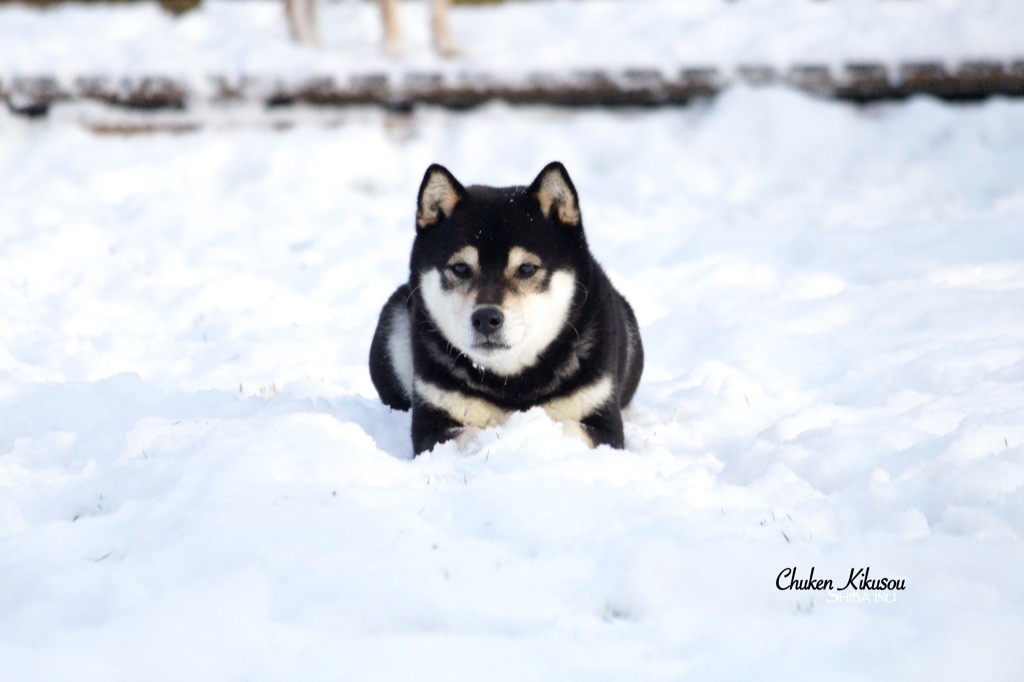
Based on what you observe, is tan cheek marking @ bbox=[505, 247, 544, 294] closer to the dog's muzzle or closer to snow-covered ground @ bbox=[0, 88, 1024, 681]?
the dog's muzzle

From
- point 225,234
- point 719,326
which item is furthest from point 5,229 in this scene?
point 719,326

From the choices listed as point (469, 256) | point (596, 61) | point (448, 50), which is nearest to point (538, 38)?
point (448, 50)

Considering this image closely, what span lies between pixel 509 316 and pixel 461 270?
0.95 ft

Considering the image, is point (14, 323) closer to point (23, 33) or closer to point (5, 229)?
point (5, 229)

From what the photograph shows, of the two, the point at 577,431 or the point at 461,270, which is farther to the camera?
the point at 461,270

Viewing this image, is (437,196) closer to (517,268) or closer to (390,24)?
(517,268)

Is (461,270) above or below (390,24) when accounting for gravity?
above

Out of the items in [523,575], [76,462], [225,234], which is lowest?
[225,234]

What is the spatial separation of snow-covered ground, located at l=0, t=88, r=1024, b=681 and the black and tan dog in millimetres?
283

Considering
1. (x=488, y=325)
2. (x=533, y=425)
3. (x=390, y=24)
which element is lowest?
(x=390, y=24)

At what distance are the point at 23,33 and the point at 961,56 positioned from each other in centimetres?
749

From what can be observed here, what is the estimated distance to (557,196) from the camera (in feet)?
12.1

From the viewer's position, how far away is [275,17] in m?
10.1

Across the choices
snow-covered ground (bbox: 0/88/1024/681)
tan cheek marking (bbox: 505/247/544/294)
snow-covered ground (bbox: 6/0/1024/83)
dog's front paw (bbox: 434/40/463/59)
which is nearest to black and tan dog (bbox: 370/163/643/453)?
tan cheek marking (bbox: 505/247/544/294)
